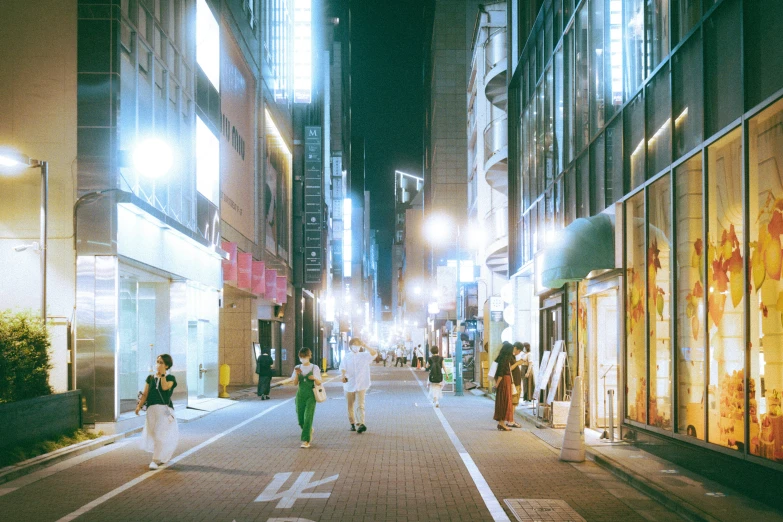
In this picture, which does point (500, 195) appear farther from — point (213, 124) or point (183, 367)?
point (183, 367)

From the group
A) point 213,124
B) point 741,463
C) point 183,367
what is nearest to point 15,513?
point 741,463

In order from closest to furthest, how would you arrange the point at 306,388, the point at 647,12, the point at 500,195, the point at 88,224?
the point at 647,12
the point at 306,388
the point at 88,224
the point at 500,195

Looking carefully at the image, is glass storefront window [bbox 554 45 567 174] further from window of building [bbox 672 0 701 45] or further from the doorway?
window of building [bbox 672 0 701 45]

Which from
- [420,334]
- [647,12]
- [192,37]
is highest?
[192,37]

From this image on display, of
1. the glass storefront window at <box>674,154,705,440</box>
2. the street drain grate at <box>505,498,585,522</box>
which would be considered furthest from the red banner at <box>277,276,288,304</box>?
the street drain grate at <box>505,498,585,522</box>

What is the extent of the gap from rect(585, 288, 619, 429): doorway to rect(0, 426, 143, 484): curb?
10180mm

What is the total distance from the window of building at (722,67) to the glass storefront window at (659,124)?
66.7 inches

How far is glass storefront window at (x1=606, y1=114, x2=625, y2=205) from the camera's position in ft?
54.5

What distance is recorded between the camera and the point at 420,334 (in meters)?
127

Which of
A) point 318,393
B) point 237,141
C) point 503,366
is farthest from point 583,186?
point 237,141

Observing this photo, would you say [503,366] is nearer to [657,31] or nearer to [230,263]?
[657,31]

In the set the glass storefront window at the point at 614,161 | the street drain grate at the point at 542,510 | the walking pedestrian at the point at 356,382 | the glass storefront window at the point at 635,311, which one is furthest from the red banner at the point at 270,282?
the street drain grate at the point at 542,510

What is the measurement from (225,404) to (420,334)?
9966cm

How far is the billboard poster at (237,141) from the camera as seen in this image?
118ft
